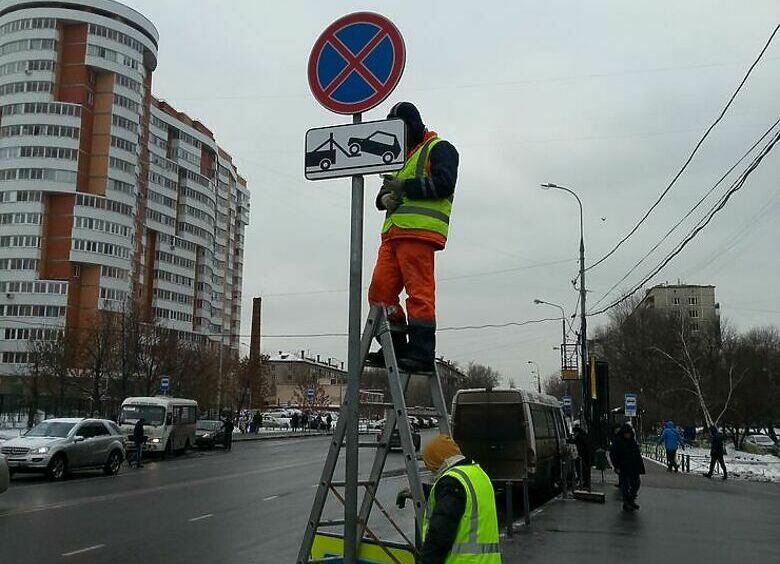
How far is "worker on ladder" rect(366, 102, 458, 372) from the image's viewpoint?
4707 mm

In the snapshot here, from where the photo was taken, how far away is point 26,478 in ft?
71.1

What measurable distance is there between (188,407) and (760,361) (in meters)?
49.2

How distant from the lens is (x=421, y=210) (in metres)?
4.74

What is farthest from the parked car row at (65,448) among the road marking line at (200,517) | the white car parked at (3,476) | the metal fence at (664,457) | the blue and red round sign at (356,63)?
the metal fence at (664,457)

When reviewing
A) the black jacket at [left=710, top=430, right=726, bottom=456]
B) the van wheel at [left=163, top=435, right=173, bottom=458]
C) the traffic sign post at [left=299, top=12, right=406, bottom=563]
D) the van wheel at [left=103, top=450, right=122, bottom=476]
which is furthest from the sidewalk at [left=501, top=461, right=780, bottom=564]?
the van wheel at [left=163, top=435, right=173, bottom=458]

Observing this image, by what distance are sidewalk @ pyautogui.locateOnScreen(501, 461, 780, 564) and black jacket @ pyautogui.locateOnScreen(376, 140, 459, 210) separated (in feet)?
23.5

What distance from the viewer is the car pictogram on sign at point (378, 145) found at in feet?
14.1

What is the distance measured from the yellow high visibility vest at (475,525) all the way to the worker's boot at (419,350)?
89 centimetres

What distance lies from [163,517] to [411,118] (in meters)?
11.3

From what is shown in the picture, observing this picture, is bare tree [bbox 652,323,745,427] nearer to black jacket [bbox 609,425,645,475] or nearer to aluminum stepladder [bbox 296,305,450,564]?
black jacket [bbox 609,425,645,475]

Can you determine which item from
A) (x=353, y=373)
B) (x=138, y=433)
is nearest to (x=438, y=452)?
(x=353, y=373)

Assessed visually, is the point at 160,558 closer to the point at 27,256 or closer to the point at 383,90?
the point at 383,90

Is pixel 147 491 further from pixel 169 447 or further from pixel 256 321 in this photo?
pixel 256 321

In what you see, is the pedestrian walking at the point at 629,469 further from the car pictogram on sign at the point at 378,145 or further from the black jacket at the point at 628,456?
the car pictogram on sign at the point at 378,145
